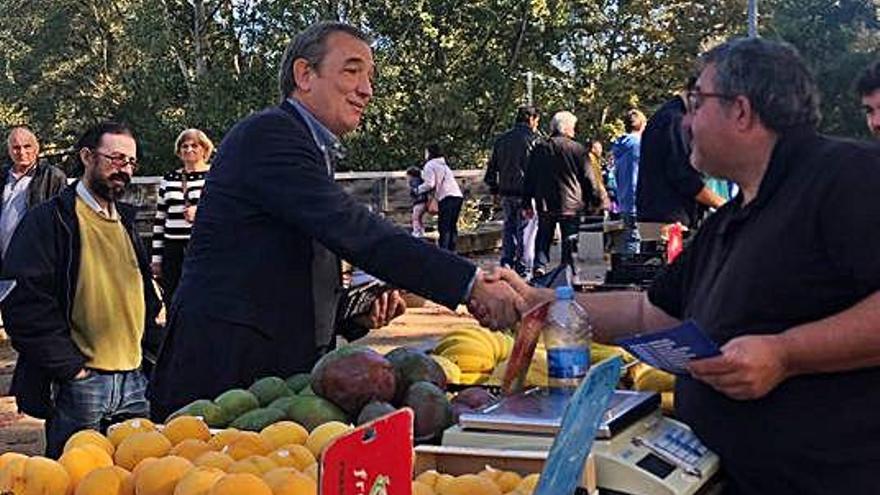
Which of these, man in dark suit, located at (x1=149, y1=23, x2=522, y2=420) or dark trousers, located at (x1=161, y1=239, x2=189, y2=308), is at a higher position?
man in dark suit, located at (x1=149, y1=23, x2=522, y2=420)

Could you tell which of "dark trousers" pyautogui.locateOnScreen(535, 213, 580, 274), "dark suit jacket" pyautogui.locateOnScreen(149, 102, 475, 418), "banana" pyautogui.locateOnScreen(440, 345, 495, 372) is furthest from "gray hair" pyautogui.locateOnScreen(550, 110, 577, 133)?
"dark suit jacket" pyautogui.locateOnScreen(149, 102, 475, 418)

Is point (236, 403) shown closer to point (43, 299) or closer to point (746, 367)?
point (746, 367)

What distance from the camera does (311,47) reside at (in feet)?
11.9

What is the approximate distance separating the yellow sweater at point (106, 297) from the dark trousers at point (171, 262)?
3.35 m

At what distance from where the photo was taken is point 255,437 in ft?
8.09

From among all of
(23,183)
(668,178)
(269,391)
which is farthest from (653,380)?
(23,183)

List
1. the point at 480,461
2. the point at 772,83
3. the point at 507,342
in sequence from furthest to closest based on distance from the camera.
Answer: the point at 507,342 < the point at 772,83 < the point at 480,461

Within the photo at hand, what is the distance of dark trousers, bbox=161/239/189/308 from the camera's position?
8.08m

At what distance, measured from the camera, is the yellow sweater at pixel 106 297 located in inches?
178

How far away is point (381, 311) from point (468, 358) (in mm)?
379

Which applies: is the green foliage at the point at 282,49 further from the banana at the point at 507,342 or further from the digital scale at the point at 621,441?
the digital scale at the point at 621,441

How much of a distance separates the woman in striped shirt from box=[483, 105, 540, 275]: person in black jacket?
5.80 m

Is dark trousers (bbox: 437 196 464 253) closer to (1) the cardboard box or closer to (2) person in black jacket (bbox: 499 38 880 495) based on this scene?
(2) person in black jacket (bbox: 499 38 880 495)

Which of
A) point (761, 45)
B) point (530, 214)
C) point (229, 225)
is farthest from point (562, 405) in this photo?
point (530, 214)
